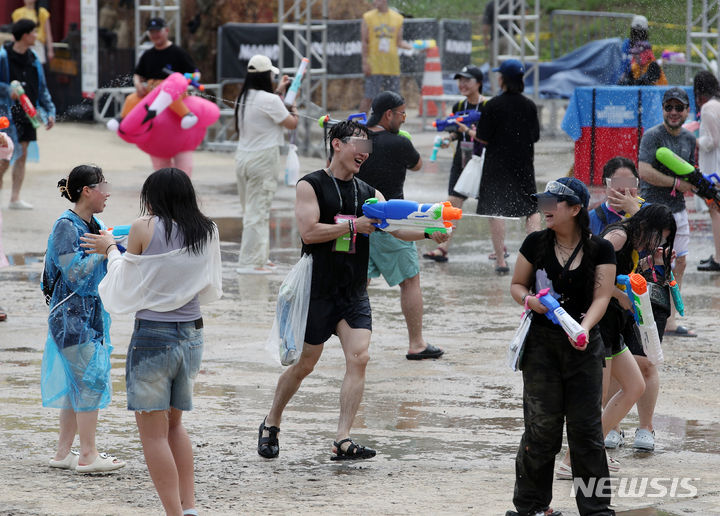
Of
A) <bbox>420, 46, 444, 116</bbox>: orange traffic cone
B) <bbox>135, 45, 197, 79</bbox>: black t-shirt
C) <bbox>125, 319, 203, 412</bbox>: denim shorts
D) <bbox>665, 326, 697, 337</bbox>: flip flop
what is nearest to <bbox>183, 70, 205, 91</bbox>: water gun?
<bbox>135, 45, 197, 79</bbox>: black t-shirt

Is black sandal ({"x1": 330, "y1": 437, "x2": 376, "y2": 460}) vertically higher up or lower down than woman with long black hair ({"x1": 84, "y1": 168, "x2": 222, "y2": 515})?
lower down

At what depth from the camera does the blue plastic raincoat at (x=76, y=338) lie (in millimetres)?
5637

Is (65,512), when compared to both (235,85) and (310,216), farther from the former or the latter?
(235,85)

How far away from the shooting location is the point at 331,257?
6121 millimetres

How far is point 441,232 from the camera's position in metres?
5.84

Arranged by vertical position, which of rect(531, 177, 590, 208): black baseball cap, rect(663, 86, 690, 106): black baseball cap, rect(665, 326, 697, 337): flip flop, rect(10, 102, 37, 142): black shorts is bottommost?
rect(665, 326, 697, 337): flip flop

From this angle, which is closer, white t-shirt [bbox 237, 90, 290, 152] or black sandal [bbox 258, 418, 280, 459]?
black sandal [bbox 258, 418, 280, 459]

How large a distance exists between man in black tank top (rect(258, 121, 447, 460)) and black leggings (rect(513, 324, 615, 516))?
48.2 inches

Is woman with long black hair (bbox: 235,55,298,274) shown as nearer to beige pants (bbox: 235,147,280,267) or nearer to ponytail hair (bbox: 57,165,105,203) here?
beige pants (bbox: 235,147,280,267)

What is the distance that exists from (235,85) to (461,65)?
4.84 metres

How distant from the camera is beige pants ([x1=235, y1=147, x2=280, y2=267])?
10.7m

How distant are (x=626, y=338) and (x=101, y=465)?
2731 mm

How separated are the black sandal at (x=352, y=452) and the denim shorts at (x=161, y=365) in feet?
3.83
